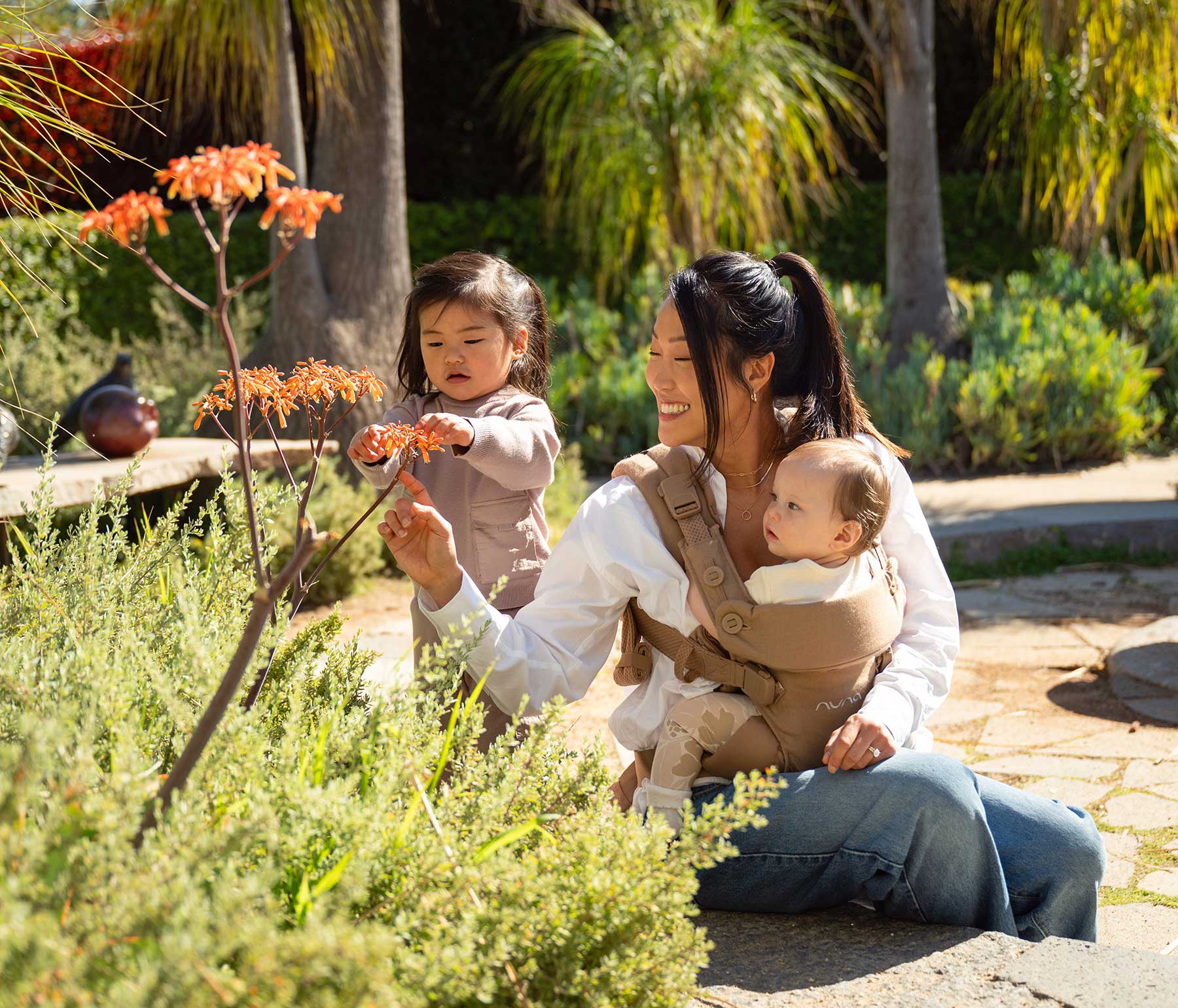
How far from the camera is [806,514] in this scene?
195 centimetres

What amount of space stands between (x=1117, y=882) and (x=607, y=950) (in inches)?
65.3

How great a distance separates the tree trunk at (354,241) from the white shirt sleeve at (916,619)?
4.13 meters

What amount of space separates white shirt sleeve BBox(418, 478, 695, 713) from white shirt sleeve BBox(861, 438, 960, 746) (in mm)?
399

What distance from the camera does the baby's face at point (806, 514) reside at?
6.40ft

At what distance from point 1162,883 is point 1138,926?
257 millimetres

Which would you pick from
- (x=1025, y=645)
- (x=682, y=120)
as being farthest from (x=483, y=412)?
(x=682, y=120)

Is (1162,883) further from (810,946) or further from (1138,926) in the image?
(810,946)

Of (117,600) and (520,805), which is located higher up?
(117,600)

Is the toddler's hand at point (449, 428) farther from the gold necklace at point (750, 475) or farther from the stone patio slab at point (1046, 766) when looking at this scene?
the stone patio slab at point (1046, 766)

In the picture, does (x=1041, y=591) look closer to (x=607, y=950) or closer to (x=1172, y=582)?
(x=1172, y=582)

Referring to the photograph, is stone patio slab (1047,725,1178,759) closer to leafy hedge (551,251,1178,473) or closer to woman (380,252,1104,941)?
woman (380,252,1104,941)

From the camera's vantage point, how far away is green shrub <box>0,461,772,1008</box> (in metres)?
1.03

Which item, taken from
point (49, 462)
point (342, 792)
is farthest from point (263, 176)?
point (49, 462)

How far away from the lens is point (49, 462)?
1938 millimetres
